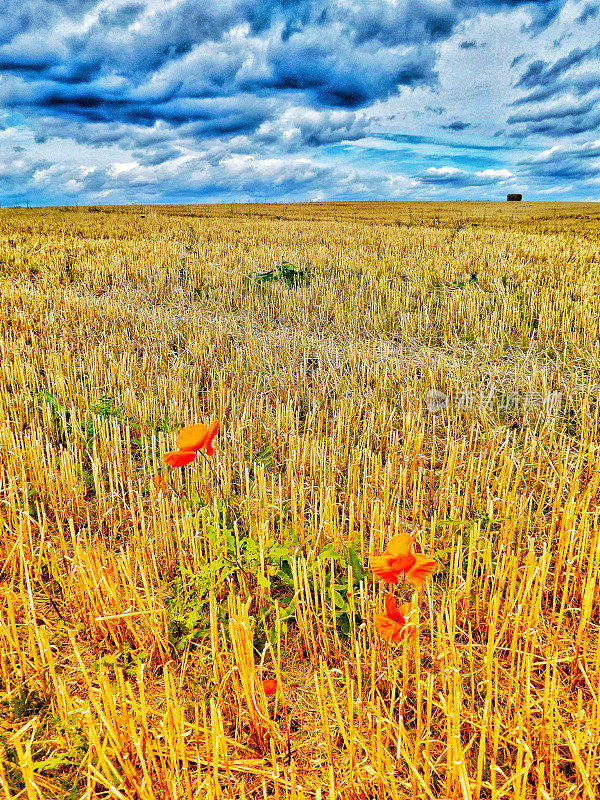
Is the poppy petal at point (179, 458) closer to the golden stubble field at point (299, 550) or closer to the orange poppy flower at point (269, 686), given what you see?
the golden stubble field at point (299, 550)

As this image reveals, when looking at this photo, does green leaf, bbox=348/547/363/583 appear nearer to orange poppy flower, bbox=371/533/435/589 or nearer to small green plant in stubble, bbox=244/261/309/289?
orange poppy flower, bbox=371/533/435/589

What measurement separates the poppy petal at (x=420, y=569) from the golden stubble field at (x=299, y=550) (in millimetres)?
105

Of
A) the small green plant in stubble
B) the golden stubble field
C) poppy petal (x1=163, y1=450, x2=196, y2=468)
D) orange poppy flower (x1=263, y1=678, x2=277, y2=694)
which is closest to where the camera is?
the golden stubble field

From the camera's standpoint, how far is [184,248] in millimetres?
10539

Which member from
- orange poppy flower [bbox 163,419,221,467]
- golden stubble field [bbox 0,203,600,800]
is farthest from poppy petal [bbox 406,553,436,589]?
orange poppy flower [bbox 163,419,221,467]

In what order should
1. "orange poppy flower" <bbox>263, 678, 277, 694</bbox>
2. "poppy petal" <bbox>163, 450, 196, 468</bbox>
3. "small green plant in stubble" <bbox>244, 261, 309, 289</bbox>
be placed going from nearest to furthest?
"orange poppy flower" <bbox>263, 678, 277, 694</bbox>
"poppy petal" <bbox>163, 450, 196, 468</bbox>
"small green plant in stubble" <bbox>244, 261, 309, 289</bbox>

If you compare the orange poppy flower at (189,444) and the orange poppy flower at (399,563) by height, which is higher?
the orange poppy flower at (189,444)

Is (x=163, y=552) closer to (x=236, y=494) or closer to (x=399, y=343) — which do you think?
(x=236, y=494)

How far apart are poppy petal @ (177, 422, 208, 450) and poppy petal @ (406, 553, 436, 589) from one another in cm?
90

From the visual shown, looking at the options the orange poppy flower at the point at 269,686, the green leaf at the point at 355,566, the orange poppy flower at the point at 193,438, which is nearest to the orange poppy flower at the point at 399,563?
the green leaf at the point at 355,566

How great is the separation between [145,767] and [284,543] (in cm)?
99

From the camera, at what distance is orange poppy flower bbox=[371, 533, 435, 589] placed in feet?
4.92

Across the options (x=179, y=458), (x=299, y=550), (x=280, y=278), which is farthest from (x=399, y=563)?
(x=280, y=278)

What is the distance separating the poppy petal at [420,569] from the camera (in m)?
1.49
